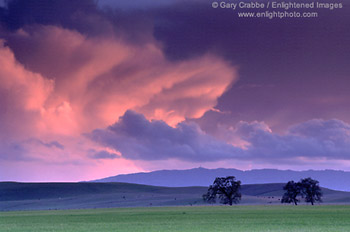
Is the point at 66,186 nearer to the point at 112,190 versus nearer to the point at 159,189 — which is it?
the point at 112,190

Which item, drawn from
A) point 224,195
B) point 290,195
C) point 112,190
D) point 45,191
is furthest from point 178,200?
point 45,191

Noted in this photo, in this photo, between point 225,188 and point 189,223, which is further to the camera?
point 225,188

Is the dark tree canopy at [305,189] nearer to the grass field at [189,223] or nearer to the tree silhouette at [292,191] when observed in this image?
the tree silhouette at [292,191]

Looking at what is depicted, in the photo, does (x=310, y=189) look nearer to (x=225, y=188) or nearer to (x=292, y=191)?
(x=292, y=191)

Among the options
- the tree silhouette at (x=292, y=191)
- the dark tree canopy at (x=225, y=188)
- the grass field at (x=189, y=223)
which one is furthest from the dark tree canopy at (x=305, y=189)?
the grass field at (x=189, y=223)

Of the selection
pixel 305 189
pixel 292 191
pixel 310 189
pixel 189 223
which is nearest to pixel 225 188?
pixel 292 191

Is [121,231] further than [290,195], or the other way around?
[290,195]

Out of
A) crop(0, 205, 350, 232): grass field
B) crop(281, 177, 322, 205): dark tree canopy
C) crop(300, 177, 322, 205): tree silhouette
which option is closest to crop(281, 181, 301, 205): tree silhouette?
crop(281, 177, 322, 205): dark tree canopy

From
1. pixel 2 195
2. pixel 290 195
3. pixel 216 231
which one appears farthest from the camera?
pixel 2 195

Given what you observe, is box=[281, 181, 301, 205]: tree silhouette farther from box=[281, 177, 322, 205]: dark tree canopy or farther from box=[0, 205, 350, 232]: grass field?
box=[0, 205, 350, 232]: grass field

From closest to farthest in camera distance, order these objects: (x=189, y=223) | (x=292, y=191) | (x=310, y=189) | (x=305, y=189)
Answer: (x=189, y=223) < (x=310, y=189) < (x=305, y=189) < (x=292, y=191)

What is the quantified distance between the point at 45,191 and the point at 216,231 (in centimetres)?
15156

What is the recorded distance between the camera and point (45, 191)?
589ft

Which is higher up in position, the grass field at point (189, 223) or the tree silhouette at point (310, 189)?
the tree silhouette at point (310, 189)
